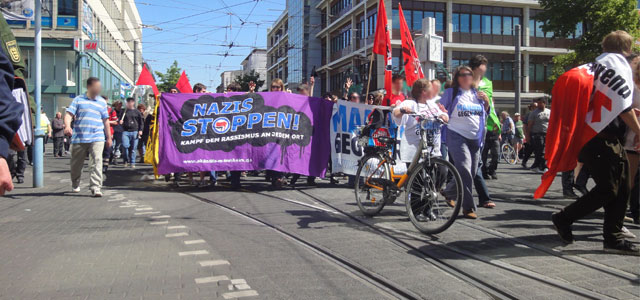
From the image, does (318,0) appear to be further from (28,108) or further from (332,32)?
(28,108)

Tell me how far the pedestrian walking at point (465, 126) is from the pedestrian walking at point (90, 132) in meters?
5.52

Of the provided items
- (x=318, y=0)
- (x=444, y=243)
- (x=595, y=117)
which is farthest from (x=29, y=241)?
(x=318, y=0)

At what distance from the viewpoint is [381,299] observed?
10.8ft

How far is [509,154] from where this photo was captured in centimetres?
1738

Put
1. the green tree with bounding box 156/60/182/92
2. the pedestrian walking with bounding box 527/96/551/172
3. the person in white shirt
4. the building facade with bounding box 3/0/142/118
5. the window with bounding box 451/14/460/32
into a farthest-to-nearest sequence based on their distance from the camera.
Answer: the green tree with bounding box 156/60/182/92
the window with bounding box 451/14/460/32
the building facade with bounding box 3/0/142/118
the pedestrian walking with bounding box 527/96/551/172
the person in white shirt

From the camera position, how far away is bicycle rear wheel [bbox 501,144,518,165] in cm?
1720

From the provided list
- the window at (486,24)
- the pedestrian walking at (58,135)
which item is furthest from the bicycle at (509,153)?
the window at (486,24)

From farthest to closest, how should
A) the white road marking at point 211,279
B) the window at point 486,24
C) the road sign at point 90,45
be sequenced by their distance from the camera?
the window at point 486,24
the road sign at point 90,45
the white road marking at point 211,279

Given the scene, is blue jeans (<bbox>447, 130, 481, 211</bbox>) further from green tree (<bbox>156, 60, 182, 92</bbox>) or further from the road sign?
green tree (<bbox>156, 60, 182, 92</bbox>)

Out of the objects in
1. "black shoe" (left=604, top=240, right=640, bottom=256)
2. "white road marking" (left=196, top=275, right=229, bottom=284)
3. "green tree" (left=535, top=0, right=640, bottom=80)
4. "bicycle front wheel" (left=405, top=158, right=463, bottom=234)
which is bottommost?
"white road marking" (left=196, top=275, right=229, bottom=284)

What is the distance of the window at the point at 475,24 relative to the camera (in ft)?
140

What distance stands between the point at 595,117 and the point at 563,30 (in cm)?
2302

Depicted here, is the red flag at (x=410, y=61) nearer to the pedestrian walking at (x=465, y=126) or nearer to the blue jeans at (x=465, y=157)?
the pedestrian walking at (x=465, y=126)

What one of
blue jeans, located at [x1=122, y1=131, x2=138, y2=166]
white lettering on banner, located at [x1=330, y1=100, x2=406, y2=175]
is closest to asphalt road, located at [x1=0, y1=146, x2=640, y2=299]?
white lettering on banner, located at [x1=330, y1=100, x2=406, y2=175]
